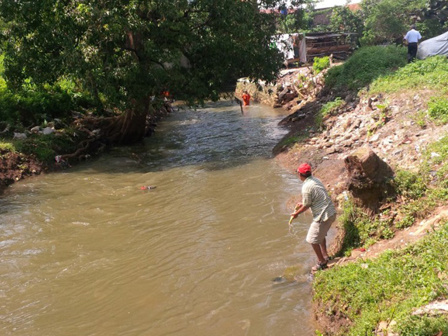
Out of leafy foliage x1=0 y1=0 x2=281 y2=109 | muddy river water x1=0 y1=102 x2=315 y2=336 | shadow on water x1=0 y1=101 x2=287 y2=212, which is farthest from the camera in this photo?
shadow on water x1=0 y1=101 x2=287 y2=212

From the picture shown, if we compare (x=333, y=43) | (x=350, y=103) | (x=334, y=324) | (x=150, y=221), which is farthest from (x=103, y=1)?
(x=333, y=43)

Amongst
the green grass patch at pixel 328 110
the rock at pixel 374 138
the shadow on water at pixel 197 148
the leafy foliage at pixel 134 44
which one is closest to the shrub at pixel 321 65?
the shadow on water at pixel 197 148

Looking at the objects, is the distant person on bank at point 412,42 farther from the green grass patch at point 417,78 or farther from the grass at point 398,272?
the grass at point 398,272

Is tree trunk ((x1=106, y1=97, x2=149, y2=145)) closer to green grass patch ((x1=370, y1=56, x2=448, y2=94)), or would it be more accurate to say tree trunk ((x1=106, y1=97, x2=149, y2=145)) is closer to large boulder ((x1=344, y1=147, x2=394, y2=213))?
green grass patch ((x1=370, y1=56, x2=448, y2=94))

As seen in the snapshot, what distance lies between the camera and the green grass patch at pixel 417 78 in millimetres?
11405

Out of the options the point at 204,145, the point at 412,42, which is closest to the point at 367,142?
the point at 412,42

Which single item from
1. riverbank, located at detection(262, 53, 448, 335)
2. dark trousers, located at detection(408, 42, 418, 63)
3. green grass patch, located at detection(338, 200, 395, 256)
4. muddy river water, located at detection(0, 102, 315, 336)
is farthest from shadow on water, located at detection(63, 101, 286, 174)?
green grass patch, located at detection(338, 200, 395, 256)

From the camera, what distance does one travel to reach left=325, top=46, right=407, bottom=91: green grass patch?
1568 centimetres

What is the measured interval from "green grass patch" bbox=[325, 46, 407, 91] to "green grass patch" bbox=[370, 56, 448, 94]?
1013 millimetres

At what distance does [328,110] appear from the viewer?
15289 millimetres

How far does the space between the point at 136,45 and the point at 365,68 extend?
8.43 metres

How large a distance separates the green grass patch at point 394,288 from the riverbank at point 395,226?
1 centimetres

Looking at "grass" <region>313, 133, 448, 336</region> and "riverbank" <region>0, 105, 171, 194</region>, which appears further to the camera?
"riverbank" <region>0, 105, 171, 194</region>

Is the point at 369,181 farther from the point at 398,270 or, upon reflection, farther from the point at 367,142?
the point at 367,142
